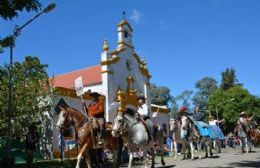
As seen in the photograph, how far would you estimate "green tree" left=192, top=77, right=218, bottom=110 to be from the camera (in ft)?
342

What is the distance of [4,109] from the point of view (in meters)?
28.5

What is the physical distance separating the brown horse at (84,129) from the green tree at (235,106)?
199 ft

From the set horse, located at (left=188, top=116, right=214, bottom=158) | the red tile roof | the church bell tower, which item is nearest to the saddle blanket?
horse, located at (left=188, top=116, right=214, bottom=158)

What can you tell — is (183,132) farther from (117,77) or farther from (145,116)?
(117,77)

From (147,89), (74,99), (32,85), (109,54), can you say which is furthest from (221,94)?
(32,85)

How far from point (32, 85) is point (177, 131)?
1428 centimetres

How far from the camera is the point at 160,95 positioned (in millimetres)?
99062

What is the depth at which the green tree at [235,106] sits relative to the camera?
240 ft

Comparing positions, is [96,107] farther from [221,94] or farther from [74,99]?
[221,94]

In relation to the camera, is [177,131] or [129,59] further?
[129,59]

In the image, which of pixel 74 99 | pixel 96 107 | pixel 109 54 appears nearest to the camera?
pixel 96 107

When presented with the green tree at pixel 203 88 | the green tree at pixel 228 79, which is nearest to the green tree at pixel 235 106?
the green tree at pixel 228 79

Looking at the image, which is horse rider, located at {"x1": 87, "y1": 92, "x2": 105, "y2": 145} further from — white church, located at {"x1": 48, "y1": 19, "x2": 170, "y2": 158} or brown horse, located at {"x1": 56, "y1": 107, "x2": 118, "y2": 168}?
white church, located at {"x1": 48, "y1": 19, "x2": 170, "y2": 158}

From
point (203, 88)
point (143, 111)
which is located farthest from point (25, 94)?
point (203, 88)
